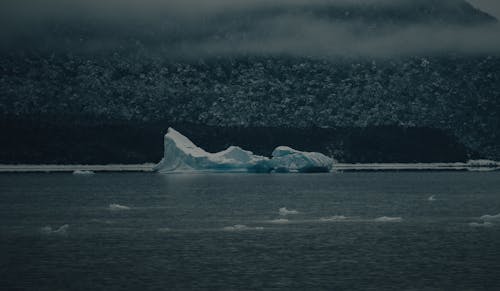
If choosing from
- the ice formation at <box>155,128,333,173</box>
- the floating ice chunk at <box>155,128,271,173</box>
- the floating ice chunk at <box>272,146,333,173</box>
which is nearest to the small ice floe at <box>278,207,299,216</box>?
the floating ice chunk at <box>155,128,271,173</box>

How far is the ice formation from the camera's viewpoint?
168 m

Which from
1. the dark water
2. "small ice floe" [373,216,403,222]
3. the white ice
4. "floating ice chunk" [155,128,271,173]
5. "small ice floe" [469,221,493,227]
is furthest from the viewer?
"floating ice chunk" [155,128,271,173]

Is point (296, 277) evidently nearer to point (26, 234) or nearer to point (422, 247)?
point (422, 247)

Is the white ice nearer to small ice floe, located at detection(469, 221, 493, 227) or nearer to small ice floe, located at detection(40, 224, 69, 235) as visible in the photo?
A: small ice floe, located at detection(40, 224, 69, 235)

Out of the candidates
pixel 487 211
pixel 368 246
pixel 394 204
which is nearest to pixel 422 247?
pixel 368 246

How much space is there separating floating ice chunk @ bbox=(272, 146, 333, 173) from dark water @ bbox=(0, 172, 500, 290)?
54965 millimetres

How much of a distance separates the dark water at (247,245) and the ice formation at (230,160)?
51541 mm

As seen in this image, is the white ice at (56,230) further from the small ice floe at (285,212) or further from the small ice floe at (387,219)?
the small ice floe at (387,219)

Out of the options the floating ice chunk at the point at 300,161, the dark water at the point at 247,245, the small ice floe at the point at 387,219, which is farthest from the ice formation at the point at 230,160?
the small ice floe at the point at 387,219

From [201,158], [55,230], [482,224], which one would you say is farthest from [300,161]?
[55,230]

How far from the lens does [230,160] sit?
6777 inches

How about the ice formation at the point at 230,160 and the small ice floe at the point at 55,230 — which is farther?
the ice formation at the point at 230,160

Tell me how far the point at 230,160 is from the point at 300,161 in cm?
1294

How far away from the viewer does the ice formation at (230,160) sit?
550 feet
